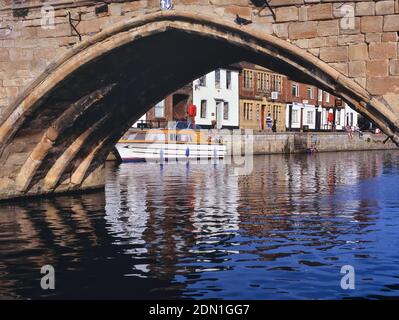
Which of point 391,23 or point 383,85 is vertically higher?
point 391,23

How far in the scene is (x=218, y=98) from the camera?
6134cm

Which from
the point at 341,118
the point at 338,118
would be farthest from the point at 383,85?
the point at 341,118

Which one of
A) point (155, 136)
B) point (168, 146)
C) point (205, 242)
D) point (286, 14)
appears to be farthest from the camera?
Answer: point (168, 146)

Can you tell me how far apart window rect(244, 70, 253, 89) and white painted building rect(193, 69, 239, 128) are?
2181mm

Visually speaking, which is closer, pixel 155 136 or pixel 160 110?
pixel 155 136

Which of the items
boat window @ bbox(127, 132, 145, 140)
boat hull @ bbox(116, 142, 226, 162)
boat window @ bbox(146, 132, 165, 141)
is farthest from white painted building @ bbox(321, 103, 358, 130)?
boat window @ bbox(127, 132, 145, 140)

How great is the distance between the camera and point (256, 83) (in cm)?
6856

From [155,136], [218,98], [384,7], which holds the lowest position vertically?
[155,136]

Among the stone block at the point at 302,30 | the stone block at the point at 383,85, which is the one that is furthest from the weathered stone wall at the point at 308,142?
the stone block at the point at 383,85

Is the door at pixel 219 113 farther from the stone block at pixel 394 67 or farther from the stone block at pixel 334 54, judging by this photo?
the stone block at pixel 394 67

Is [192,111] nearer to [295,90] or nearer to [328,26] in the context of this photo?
[295,90]

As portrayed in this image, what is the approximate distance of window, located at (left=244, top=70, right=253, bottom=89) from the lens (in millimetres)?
66688

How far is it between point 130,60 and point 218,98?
139ft

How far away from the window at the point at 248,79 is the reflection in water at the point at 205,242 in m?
40.6
